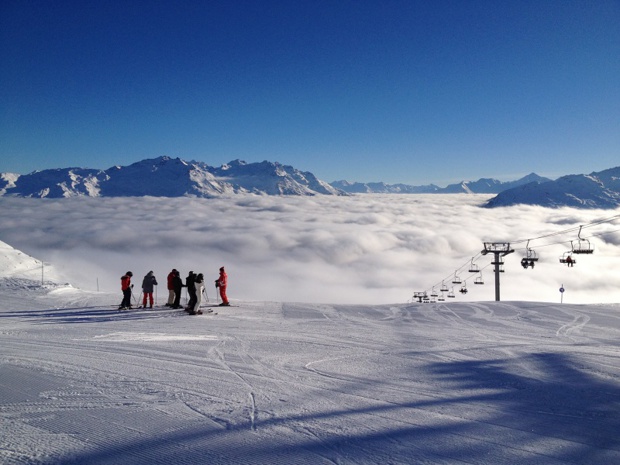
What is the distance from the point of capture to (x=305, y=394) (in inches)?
237

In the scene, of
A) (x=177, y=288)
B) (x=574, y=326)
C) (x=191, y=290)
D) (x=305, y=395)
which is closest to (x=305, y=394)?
(x=305, y=395)

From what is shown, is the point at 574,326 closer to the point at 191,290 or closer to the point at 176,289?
the point at 191,290

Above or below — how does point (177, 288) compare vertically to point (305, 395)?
above

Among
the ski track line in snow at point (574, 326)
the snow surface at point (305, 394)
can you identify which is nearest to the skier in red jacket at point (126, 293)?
the snow surface at point (305, 394)

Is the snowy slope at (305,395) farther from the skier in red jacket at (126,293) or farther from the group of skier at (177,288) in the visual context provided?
the skier in red jacket at (126,293)

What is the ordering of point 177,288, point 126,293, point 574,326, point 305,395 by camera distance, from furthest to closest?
point 177,288, point 126,293, point 574,326, point 305,395

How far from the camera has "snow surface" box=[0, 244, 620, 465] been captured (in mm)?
4336

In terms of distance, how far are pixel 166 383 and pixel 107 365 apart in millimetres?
1683

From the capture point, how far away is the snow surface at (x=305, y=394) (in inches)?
171

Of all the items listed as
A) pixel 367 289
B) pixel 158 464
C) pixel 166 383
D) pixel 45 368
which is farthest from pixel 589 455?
pixel 367 289

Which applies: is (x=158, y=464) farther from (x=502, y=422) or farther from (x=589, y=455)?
(x=589, y=455)

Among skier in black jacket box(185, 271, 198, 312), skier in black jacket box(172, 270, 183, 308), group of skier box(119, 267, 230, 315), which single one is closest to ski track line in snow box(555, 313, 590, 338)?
group of skier box(119, 267, 230, 315)

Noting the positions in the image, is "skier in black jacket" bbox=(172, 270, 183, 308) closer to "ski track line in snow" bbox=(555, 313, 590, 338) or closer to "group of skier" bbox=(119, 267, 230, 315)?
"group of skier" bbox=(119, 267, 230, 315)

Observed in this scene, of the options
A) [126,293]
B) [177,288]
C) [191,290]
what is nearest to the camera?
[191,290]
